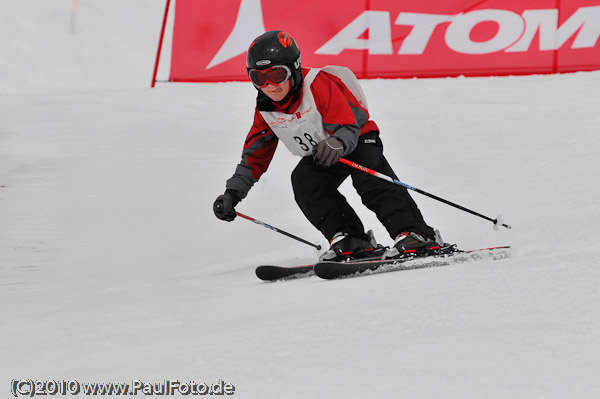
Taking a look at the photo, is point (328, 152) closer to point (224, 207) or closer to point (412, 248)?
point (412, 248)

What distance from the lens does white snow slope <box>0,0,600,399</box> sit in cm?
172

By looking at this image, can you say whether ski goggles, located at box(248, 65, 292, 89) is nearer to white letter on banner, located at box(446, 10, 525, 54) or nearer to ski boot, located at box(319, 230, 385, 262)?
ski boot, located at box(319, 230, 385, 262)

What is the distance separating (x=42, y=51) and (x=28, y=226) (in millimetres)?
13117

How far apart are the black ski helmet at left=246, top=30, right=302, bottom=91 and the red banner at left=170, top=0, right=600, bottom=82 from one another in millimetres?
5351

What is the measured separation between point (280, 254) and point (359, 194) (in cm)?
103

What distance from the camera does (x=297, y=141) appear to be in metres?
3.57

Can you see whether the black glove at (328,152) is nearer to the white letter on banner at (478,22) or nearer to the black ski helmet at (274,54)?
the black ski helmet at (274,54)

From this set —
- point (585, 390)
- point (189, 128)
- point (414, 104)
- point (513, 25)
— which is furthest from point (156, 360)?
point (513, 25)

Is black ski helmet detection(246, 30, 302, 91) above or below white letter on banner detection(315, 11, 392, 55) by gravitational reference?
above

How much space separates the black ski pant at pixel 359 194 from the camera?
3.43 m

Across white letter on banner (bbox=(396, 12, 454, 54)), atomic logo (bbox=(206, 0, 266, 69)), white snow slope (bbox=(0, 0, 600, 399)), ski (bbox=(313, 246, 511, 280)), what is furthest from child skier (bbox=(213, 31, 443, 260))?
white letter on banner (bbox=(396, 12, 454, 54))

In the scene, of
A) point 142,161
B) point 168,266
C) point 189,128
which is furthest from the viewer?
point 189,128

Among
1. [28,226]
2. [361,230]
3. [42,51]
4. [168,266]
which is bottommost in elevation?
[42,51]

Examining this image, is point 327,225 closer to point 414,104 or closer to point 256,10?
point 414,104
